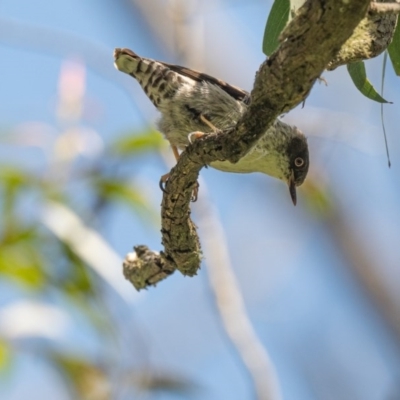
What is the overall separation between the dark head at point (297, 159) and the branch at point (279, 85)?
1882mm

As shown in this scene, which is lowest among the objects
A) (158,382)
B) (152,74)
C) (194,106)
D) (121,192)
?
(158,382)

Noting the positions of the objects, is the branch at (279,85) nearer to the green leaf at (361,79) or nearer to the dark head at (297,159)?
the green leaf at (361,79)

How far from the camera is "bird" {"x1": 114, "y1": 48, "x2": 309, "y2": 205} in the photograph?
15.0ft

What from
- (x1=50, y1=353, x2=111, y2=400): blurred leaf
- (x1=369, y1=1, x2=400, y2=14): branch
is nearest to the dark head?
(x1=50, y1=353, x2=111, y2=400): blurred leaf

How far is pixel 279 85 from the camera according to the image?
2326mm

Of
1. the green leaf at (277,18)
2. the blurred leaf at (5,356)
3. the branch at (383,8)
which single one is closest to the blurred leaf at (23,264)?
the blurred leaf at (5,356)

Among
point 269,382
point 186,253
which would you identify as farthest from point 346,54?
point 269,382

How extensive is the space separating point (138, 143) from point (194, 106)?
4.00 ft

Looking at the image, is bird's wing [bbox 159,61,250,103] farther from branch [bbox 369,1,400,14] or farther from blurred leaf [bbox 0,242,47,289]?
branch [bbox 369,1,400,14]

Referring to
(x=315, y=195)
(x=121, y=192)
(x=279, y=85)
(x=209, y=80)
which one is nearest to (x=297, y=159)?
(x=209, y=80)

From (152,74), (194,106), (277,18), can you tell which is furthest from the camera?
(152,74)

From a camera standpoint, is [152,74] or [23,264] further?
[23,264]

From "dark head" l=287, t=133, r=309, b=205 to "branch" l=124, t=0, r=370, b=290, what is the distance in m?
1.88

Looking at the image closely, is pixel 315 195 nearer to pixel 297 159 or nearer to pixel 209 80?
pixel 297 159
